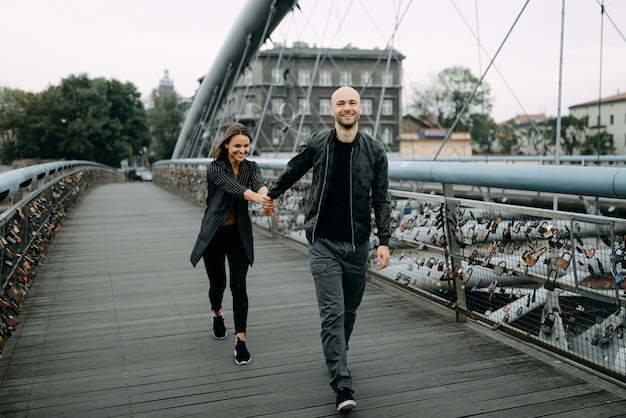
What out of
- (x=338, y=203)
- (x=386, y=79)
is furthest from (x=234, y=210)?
(x=386, y=79)

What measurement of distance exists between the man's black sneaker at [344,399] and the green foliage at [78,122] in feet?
183

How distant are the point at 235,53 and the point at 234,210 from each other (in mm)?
23495

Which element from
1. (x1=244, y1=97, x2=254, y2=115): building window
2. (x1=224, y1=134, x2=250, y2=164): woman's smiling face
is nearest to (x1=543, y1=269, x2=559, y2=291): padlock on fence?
(x1=224, y1=134, x2=250, y2=164): woman's smiling face

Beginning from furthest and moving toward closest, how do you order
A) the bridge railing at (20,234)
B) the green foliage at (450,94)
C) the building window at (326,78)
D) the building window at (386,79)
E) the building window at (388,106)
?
the green foliage at (450,94)
the building window at (326,78)
the building window at (388,106)
the building window at (386,79)
the bridge railing at (20,234)

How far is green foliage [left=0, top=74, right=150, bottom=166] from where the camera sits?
181 feet

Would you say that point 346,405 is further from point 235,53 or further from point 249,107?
point 249,107

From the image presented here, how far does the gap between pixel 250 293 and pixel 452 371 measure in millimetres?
2465

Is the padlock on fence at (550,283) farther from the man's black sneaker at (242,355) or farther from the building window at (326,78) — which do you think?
the building window at (326,78)

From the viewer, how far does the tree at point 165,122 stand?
264ft

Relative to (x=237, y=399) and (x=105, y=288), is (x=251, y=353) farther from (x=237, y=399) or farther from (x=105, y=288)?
(x=105, y=288)

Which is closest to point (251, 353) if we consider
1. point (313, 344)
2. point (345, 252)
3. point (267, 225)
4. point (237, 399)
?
point (313, 344)

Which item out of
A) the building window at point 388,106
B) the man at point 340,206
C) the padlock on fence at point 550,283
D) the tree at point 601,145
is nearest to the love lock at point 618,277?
the padlock on fence at point 550,283

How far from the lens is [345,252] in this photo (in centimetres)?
331

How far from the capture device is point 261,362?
3.87 metres
